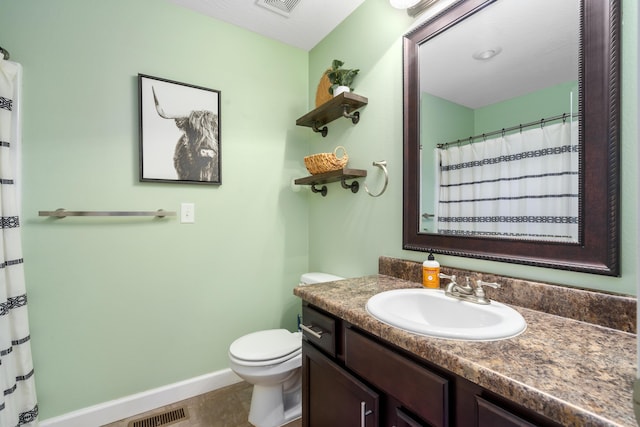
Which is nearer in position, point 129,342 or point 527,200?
point 527,200

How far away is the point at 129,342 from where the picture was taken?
161 cm

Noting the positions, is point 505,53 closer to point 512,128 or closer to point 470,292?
point 512,128

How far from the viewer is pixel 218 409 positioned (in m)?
1.66

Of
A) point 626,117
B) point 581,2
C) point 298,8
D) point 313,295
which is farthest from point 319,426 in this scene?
point 298,8

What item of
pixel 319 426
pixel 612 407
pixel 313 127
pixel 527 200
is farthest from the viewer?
pixel 313 127

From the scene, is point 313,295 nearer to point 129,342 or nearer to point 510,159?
point 510,159

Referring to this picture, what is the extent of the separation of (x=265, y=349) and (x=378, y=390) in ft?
2.74

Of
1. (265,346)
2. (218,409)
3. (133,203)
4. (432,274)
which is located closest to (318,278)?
(265,346)

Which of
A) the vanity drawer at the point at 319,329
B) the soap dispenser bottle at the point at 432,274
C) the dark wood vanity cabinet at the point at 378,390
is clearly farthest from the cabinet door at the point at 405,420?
the soap dispenser bottle at the point at 432,274

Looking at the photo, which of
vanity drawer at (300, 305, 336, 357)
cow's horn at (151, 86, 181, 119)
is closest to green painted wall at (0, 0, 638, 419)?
cow's horn at (151, 86, 181, 119)

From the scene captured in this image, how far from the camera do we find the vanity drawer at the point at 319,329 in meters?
1.02

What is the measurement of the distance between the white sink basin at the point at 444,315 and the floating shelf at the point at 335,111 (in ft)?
3.50

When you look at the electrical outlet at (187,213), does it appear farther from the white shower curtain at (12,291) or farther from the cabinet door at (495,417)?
the cabinet door at (495,417)

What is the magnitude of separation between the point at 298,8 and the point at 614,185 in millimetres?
1770
